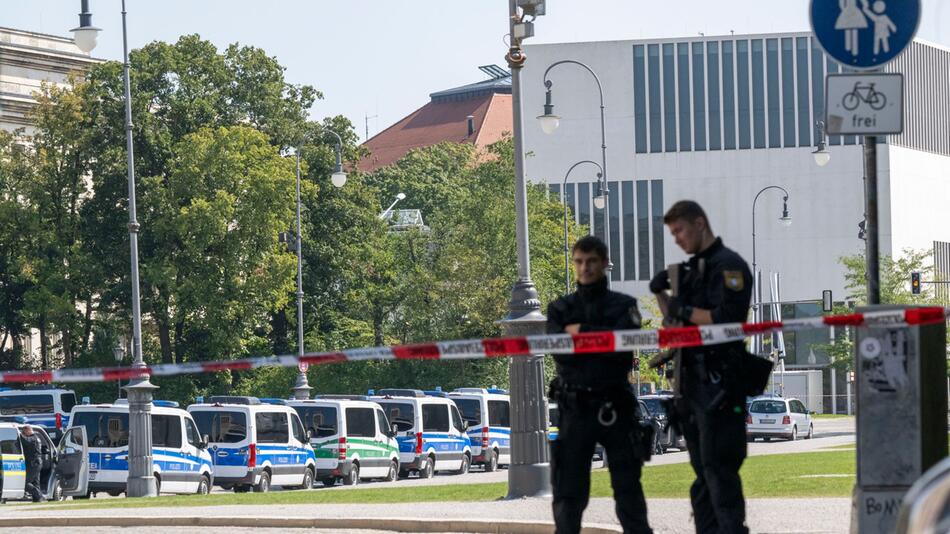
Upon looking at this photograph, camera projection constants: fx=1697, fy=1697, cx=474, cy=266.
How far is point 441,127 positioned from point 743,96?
1598 inches

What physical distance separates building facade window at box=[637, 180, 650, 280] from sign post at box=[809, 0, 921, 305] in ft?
301

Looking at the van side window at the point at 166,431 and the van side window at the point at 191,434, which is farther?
the van side window at the point at 191,434

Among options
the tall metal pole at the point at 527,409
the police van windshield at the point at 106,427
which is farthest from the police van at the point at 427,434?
the tall metal pole at the point at 527,409

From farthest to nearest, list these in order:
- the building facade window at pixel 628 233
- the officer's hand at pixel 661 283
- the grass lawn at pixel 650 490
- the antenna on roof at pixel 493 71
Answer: the antenna on roof at pixel 493 71, the building facade window at pixel 628 233, the grass lawn at pixel 650 490, the officer's hand at pixel 661 283

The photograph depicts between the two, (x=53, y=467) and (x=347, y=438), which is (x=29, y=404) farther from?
(x=53, y=467)

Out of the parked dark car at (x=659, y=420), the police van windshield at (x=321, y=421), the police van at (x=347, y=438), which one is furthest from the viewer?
the parked dark car at (x=659, y=420)

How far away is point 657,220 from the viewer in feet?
330

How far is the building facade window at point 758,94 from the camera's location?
98625 mm

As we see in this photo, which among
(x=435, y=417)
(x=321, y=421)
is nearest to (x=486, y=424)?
(x=435, y=417)

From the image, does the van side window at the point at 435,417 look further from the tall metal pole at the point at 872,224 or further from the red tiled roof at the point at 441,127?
the red tiled roof at the point at 441,127

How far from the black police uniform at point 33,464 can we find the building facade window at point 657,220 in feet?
231

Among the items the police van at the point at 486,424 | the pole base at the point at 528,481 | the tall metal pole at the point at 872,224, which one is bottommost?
the police van at the point at 486,424

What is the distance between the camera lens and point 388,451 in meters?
38.1

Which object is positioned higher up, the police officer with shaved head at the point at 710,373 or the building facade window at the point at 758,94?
the building facade window at the point at 758,94
